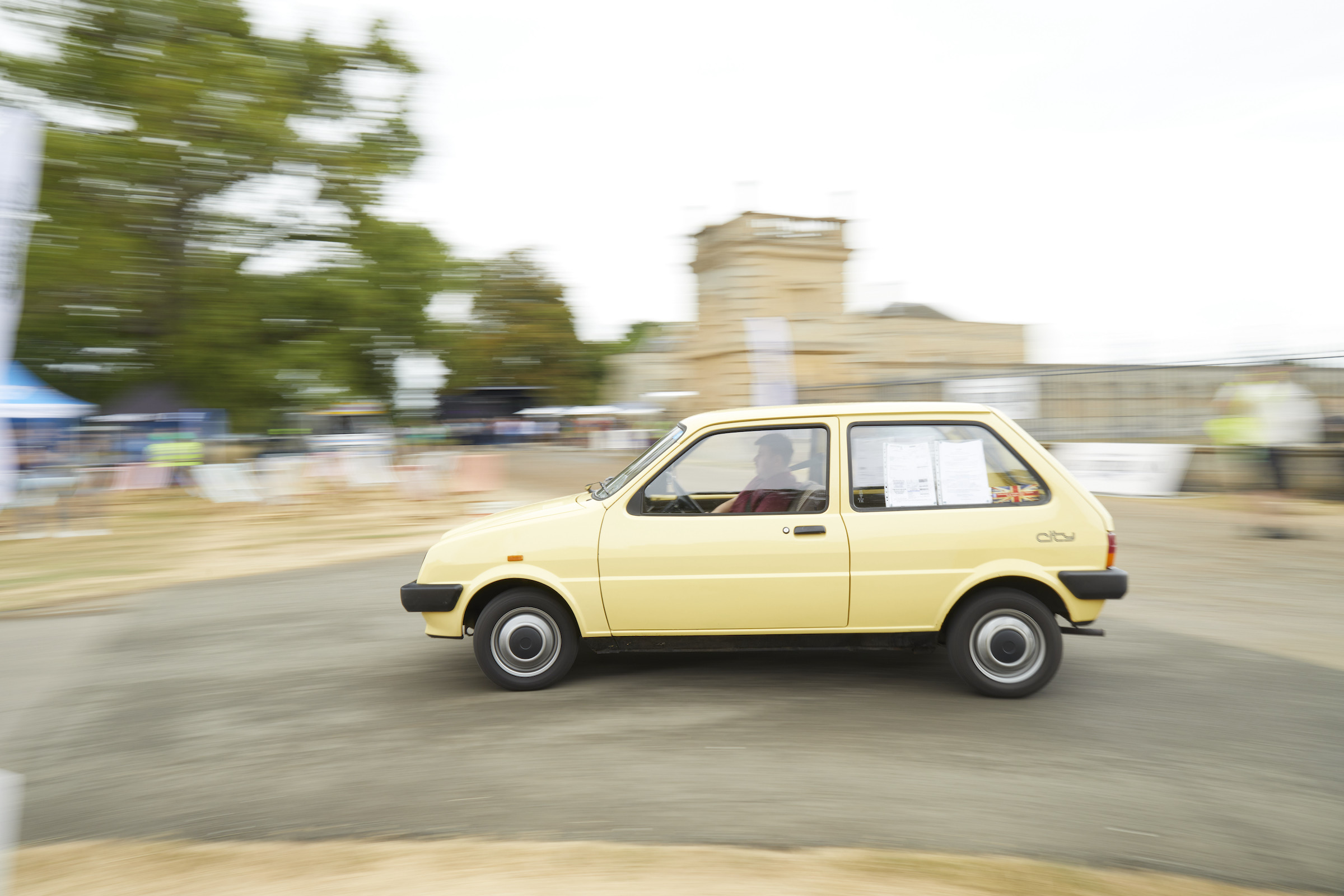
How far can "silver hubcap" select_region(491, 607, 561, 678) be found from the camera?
528cm

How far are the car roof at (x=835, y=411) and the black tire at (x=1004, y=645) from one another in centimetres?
105

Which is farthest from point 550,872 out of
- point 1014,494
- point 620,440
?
point 620,440

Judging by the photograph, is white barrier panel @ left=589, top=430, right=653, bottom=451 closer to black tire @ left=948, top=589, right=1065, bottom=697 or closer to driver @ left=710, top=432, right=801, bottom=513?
driver @ left=710, top=432, right=801, bottom=513

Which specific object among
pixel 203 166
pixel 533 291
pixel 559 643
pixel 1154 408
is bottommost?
pixel 559 643

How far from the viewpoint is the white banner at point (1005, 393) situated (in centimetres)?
1872

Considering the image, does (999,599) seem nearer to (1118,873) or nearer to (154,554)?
(1118,873)

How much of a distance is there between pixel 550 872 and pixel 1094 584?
3.24 meters

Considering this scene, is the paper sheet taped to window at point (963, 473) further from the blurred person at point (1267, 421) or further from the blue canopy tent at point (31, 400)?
the blue canopy tent at point (31, 400)

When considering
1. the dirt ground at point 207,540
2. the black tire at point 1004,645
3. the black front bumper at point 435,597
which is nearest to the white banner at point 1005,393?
the dirt ground at point 207,540

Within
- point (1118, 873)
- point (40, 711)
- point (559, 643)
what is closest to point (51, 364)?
point (40, 711)

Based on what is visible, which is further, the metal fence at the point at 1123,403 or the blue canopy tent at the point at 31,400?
the blue canopy tent at the point at 31,400

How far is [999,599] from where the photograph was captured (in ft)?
16.4

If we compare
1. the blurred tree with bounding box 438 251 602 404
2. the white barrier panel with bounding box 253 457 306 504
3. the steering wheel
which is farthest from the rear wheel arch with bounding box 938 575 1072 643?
the blurred tree with bounding box 438 251 602 404

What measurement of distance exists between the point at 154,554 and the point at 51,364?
1193 centimetres
